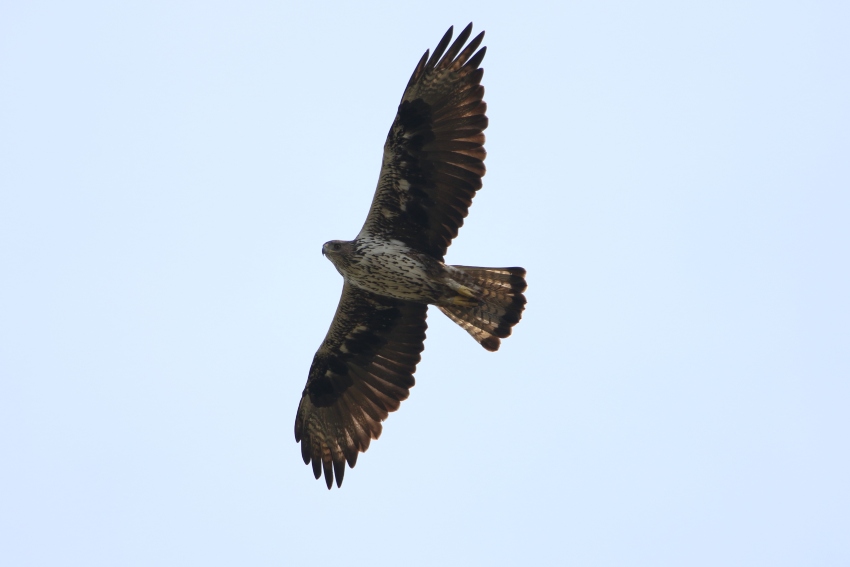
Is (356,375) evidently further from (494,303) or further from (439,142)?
(439,142)

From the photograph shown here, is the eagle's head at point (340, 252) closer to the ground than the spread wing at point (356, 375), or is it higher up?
higher up

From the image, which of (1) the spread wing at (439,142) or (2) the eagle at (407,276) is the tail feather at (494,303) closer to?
(2) the eagle at (407,276)

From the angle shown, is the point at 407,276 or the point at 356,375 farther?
the point at 356,375

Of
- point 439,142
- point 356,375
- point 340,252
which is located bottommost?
point 356,375

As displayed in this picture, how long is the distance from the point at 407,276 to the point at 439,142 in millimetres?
1230

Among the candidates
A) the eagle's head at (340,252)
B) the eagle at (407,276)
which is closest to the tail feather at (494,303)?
the eagle at (407,276)

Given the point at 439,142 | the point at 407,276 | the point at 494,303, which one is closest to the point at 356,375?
the point at 407,276

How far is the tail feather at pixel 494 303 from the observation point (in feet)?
36.4

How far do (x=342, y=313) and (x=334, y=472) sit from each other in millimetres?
1574

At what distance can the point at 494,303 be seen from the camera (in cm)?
1116

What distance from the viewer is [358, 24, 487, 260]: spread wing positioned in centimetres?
1059

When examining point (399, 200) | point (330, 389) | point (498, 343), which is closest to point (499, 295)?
point (498, 343)

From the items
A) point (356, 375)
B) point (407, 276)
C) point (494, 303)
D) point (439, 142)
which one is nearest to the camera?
point (439, 142)

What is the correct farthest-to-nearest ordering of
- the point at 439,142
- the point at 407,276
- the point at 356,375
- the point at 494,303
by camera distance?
the point at 356,375 < the point at 494,303 < the point at 407,276 < the point at 439,142
